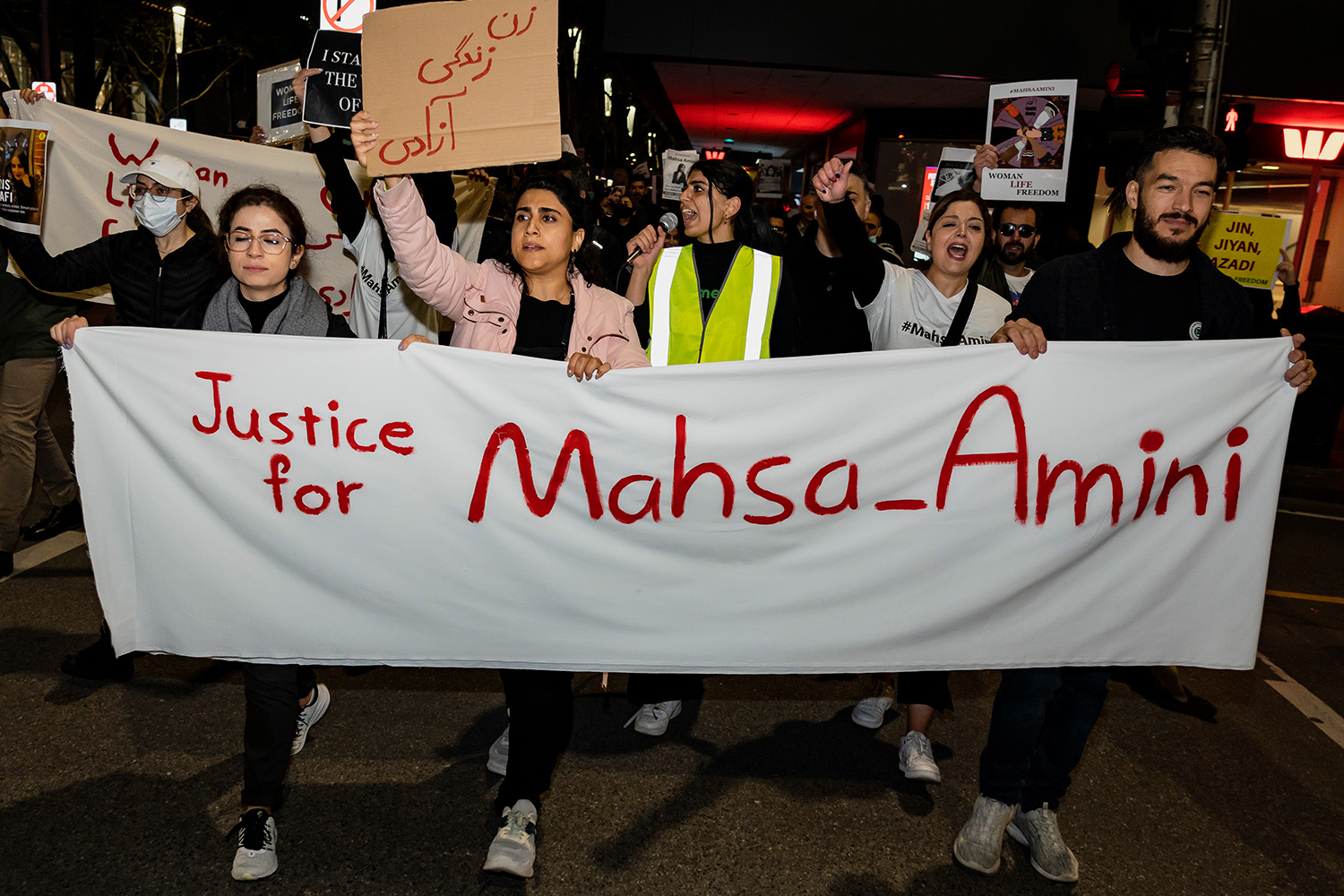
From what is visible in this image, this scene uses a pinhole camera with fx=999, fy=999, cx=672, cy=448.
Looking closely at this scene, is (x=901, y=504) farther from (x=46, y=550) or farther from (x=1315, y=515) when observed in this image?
(x=1315, y=515)

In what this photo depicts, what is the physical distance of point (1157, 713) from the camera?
4270mm

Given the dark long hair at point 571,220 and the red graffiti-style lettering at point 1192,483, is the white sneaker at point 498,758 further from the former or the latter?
the red graffiti-style lettering at point 1192,483

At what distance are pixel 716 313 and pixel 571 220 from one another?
2.34 ft

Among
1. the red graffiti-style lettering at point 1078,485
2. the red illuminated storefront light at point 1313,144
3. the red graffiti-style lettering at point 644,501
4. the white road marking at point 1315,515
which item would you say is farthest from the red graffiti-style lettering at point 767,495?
the red illuminated storefront light at point 1313,144

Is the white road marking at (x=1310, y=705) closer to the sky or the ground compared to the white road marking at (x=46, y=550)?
closer to the ground

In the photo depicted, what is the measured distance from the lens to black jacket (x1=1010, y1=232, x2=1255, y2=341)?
9.78 ft

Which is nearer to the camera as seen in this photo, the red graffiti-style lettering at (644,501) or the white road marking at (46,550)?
the red graffiti-style lettering at (644,501)

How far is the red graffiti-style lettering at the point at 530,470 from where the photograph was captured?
281cm

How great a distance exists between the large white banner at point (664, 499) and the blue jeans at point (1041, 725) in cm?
12

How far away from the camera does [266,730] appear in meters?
2.84

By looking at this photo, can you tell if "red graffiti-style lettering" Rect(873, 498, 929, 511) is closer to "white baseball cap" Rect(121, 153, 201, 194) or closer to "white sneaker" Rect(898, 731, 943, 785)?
"white sneaker" Rect(898, 731, 943, 785)

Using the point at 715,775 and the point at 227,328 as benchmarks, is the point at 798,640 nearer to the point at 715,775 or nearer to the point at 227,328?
the point at 715,775

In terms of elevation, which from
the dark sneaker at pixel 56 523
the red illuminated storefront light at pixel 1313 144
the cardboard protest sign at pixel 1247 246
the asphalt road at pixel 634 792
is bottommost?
the asphalt road at pixel 634 792

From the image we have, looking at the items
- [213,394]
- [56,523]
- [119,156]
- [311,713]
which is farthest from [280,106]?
[311,713]
